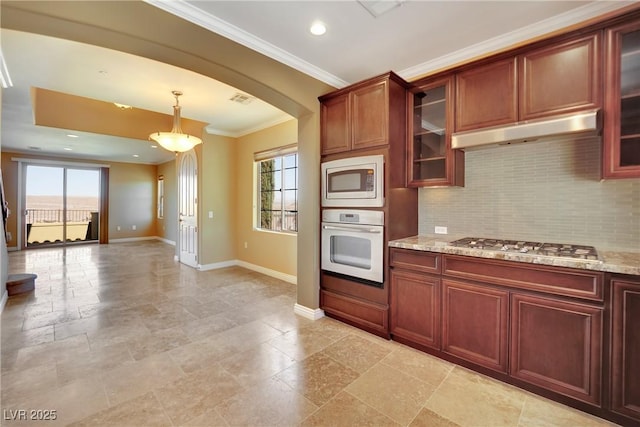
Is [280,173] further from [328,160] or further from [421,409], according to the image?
[421,409]

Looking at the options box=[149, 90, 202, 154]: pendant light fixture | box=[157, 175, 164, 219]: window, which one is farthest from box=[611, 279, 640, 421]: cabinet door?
box=[157, 175, 164, 219]: window

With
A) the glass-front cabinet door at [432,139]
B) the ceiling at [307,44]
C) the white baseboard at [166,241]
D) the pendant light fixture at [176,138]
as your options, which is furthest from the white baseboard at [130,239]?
the glass-front cabinet door at [432,139]

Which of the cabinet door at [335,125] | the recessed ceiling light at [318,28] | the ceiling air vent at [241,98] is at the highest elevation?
the ceiling air vent at [241,98]

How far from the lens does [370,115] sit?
2.79 metres

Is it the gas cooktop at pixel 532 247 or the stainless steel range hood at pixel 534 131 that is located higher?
the stainless steel range hood at pixel 534 131

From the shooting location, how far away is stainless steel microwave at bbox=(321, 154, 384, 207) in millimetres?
2680

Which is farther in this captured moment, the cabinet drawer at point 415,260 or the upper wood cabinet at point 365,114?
the upper wood cabinet at point 365,114

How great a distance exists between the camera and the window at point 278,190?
15.9ft

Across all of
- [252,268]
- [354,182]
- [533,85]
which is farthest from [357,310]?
[252,268]

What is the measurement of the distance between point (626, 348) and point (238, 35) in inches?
139

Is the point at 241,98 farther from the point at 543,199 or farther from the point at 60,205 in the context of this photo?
the point at 60,205

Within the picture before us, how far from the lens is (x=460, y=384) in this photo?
80.9 inches

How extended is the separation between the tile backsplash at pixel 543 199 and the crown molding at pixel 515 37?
0.92 m

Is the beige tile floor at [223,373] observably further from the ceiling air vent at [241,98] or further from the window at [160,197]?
the window at [160,197]
